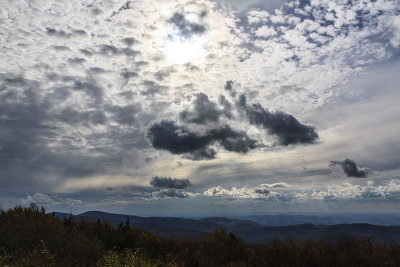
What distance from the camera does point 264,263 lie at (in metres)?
15.3

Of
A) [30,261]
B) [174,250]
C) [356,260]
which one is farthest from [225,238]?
[30,261]

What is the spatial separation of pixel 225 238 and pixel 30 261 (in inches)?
576

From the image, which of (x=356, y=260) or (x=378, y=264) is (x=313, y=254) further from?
(x=378, y=264)

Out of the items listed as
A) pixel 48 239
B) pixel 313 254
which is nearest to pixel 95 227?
pixel 48 239

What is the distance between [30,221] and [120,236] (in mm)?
8644

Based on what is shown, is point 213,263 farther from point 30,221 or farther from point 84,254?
point 30,221

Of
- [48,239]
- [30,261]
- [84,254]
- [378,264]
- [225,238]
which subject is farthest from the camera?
[225,238]

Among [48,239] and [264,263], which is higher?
[48,239]

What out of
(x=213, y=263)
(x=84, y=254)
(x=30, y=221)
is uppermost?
(x=30, y=221)

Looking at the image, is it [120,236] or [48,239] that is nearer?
[48,239]

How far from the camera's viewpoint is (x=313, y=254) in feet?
49.8

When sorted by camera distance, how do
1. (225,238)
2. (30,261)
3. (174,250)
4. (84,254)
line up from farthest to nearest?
(225,238) → (174,250) → (84,254) → (30,261)

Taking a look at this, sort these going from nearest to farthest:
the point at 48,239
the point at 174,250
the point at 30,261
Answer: the point at 30,261, the point at 48,239, the point at 174,250

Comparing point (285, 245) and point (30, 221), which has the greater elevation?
point (30, 221)
